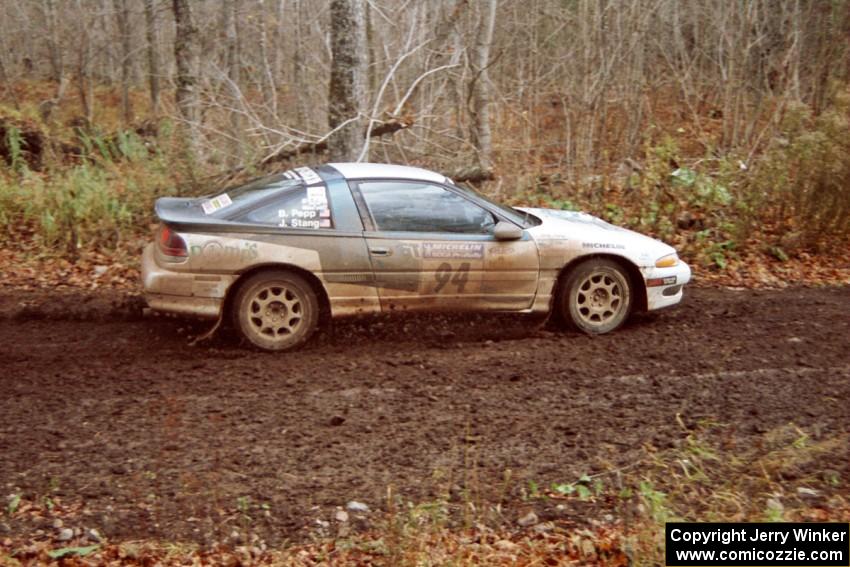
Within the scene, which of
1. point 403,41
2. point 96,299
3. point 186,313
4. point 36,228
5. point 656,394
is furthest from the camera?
point 403,41

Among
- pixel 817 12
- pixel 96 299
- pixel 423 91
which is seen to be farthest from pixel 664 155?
pixel 96 299

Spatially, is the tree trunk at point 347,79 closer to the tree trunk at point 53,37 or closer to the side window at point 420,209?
the side window at point 420,209

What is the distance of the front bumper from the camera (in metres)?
8.05

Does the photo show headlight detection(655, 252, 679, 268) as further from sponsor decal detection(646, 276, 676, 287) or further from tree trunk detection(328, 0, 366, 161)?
tree trunk detection(328, 0, 366, 161)

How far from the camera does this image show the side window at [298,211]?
7.43 m

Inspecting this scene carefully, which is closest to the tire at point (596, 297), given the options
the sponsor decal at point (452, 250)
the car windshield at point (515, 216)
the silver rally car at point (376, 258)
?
the silver rally car at point (376, 258)

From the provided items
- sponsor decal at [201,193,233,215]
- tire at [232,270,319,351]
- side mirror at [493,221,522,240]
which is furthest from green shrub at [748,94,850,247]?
sponsor decal at [201,193,233,215]

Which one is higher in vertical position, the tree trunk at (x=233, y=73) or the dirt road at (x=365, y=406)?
the tree trunk at (x=233, y=73)

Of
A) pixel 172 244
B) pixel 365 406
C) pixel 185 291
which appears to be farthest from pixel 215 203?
pixel 365 406

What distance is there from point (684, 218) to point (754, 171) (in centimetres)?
136

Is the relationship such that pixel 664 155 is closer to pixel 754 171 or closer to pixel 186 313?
pixel 754 171

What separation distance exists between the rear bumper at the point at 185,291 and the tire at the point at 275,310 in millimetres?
171

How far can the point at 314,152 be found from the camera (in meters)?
11.7

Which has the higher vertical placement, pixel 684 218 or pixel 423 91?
pixel 423 91
